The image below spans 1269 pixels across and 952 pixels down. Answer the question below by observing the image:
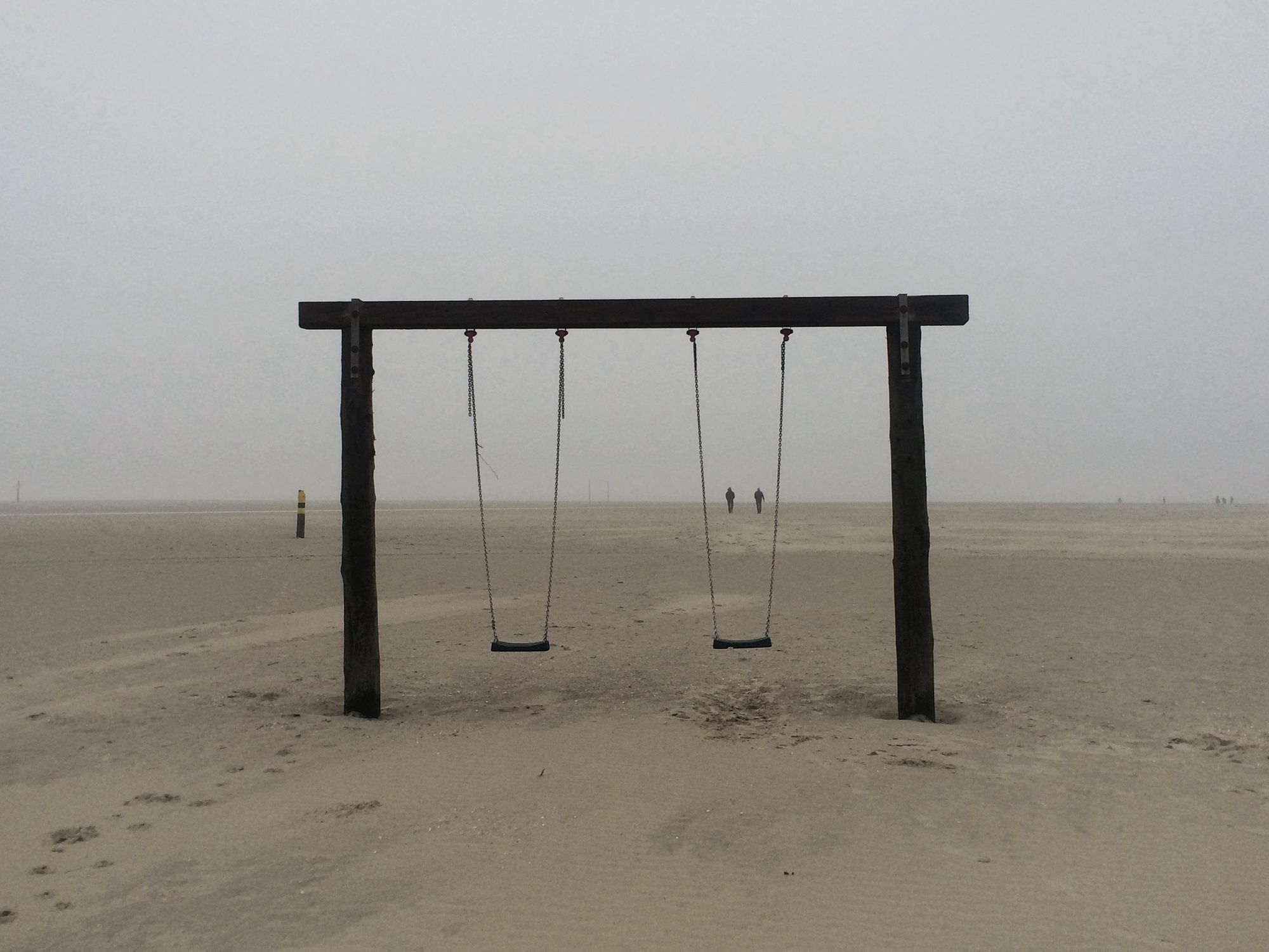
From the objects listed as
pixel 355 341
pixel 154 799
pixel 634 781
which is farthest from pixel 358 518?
pixel 634 781

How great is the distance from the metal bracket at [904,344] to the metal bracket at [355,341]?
4.43 m

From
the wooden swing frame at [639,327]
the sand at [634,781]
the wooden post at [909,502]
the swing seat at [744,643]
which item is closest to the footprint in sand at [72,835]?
the sand at [634,781]

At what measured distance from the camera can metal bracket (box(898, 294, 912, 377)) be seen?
6.97 meters

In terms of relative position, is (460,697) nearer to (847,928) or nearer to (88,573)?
(847,928)

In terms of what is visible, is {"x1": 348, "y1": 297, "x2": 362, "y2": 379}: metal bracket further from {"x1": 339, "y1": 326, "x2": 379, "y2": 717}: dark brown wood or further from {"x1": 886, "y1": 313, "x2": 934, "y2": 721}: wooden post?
{"x1": 886, "y1": 313, "x2": 934, "y2": 721}: wooden post

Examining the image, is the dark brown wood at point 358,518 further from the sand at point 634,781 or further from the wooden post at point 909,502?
the wooden post at point 909,502

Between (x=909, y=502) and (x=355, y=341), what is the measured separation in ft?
15.5

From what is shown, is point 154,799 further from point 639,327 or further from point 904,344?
point 904,344

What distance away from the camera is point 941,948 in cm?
349

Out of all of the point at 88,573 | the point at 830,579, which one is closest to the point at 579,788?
the point at 830,579

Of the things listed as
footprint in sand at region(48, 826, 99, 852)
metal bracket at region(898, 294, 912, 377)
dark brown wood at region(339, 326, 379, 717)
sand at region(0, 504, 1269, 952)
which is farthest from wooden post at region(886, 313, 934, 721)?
footprint in sand at region(48, 826, 99, 852)

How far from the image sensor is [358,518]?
7094mm

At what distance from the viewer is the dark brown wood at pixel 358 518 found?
7.05 metres

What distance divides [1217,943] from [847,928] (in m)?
1.47
